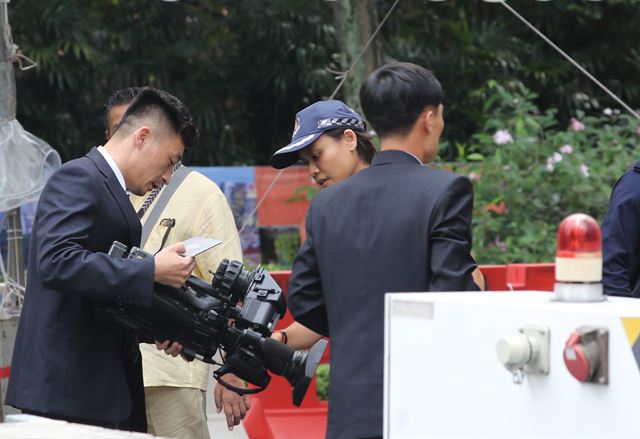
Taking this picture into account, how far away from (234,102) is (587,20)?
407 cm

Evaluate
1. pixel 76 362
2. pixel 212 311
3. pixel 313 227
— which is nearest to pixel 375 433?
pixel 313 227

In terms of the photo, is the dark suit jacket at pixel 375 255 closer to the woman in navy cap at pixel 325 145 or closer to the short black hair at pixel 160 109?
the woman in navy cap at pixel 325 145

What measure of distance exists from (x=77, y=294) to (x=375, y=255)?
947mm

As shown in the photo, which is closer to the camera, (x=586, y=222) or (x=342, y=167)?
(x=586, y=222)

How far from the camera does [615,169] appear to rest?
26.0ft

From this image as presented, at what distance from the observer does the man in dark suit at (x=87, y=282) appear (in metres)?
3.24

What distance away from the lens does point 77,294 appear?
129 inches

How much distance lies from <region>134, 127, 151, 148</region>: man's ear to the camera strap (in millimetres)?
622

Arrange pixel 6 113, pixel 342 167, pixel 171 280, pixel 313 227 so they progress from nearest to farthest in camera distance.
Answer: pixel 313 227
pixel 171 280
pixel 342 167
pixel 6 113

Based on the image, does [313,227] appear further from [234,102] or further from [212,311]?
[234,102]

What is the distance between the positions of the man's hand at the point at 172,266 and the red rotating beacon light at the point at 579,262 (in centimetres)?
128

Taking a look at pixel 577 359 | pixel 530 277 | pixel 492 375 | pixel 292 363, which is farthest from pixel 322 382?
pixel 577 359

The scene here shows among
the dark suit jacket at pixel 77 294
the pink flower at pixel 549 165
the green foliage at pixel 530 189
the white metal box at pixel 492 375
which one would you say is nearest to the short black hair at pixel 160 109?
the dark suit jacket at pixel 77 294

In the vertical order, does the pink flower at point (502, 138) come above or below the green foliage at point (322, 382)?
above
